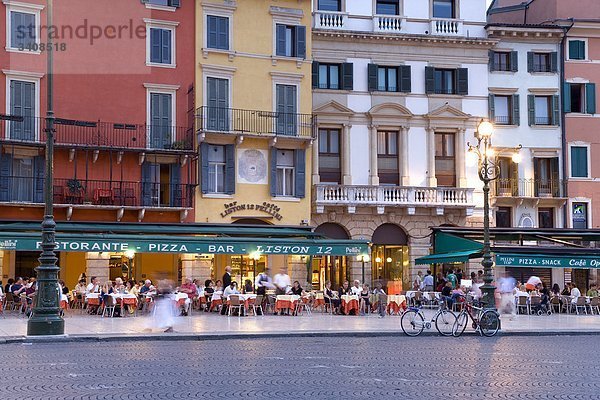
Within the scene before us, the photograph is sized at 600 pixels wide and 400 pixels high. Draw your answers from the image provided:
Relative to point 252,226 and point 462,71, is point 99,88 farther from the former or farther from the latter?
point 462,71

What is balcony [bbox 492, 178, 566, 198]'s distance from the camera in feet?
143

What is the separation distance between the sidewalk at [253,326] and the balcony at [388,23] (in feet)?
51.0

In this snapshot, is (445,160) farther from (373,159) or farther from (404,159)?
(373,159)

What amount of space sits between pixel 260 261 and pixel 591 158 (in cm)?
1665

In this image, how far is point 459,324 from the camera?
23.8 m

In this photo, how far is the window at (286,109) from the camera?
40.1 meters

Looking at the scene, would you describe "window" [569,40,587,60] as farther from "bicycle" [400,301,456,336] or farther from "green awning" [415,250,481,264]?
"bicycle" [400,301,456,336]

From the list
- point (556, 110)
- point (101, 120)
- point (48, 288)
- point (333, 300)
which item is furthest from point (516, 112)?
point (48, 288)

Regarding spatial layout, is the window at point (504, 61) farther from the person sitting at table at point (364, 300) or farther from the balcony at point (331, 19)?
the person sitting at table at point (364, 300)

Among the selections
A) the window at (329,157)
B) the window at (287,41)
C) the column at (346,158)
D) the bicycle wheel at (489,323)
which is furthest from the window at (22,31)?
the bicycle wheel at (489,323)

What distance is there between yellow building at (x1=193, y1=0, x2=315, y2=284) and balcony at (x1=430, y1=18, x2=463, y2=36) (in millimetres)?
6122

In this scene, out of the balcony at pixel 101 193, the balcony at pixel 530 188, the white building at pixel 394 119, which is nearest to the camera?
the balcony at pixel 101 193

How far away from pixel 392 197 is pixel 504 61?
8869 millimetres

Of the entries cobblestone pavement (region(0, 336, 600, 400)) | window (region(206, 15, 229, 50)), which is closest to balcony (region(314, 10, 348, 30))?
window (region(206, 15, 229, 50))
